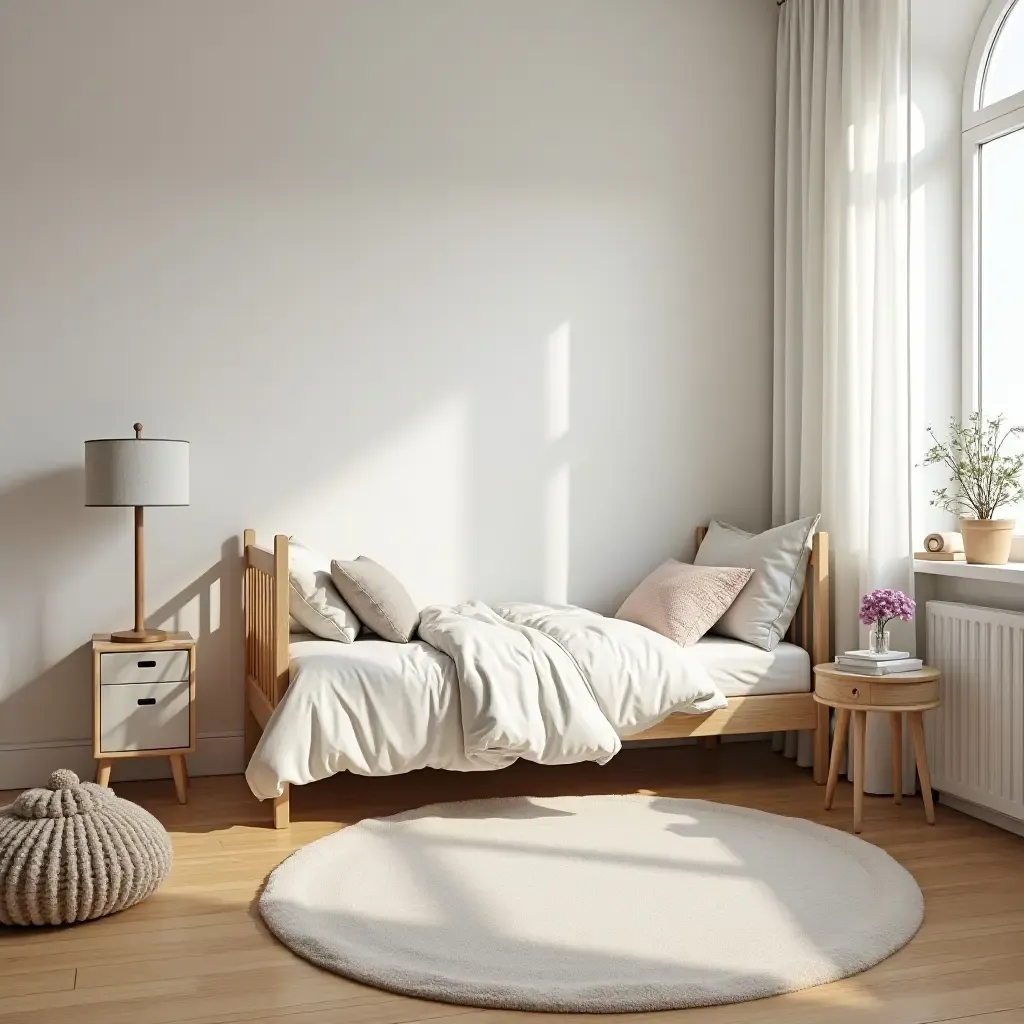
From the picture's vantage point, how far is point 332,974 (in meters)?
2.15

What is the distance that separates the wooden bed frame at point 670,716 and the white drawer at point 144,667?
0.82 feet

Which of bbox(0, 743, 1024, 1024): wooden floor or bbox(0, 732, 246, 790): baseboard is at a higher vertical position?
bbox(0, 732, 246, 790): baseboard

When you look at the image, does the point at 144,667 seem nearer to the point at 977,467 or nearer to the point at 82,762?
the point at 82,762

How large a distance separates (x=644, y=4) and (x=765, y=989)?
3.45m

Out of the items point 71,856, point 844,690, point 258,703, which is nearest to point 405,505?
point 258,703

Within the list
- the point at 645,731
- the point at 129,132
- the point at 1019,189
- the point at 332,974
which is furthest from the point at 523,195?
the point at 332,974

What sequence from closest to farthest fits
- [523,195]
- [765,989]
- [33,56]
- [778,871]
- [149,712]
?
[765,989] < [778,871] < [149,712] < [33,56] < [523,195]

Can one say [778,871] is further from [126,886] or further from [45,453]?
[45,453]

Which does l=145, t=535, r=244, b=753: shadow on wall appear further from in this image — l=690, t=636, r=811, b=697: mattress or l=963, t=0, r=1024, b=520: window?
l=963, t=0, r=1024, b=520: window

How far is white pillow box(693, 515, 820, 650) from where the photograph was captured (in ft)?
12.1

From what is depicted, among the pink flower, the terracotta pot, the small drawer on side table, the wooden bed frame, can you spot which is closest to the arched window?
the terracotta pot

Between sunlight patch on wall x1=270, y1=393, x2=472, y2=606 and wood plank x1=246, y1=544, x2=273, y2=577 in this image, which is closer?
wood plank x1=246, y1=544, x2=273, y2=577

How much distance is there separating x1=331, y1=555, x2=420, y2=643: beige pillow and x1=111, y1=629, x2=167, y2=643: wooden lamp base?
55 centimetres

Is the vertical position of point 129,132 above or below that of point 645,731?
above
